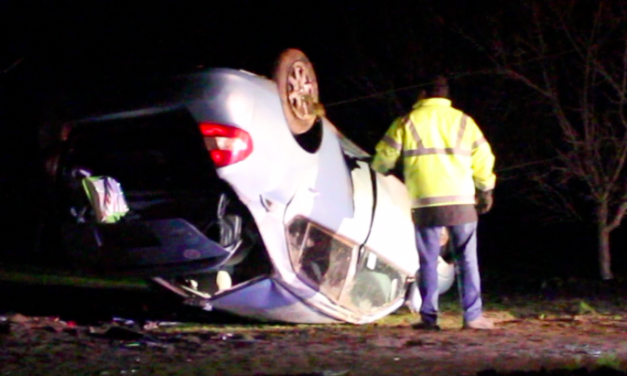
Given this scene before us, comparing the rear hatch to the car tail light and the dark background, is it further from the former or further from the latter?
the dark background

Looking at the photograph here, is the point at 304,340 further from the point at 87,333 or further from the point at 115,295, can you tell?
the point at 115,295

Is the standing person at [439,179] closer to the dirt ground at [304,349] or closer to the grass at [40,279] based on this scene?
the dirt ground at [304,349]

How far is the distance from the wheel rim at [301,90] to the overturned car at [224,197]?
0.01 m

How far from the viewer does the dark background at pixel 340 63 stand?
1112cm

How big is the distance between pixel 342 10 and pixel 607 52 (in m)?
3.87

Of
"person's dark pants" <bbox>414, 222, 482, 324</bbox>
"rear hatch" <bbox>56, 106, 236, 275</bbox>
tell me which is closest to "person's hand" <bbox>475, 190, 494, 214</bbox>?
"person's dark pants" <bbox>414, 222, 482, 324</bbox>

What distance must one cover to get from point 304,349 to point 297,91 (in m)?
1.76

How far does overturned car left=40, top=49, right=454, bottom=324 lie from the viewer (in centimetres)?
550

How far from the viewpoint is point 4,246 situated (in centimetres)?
1234

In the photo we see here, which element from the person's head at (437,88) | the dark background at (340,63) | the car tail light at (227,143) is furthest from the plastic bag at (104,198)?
the dark background at (340,63)

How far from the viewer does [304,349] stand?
215 inches

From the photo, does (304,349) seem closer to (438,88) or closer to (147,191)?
(147,191)

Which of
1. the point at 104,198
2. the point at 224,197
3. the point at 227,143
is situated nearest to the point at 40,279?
the point at 104,198

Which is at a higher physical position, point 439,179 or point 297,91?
point 297,91
